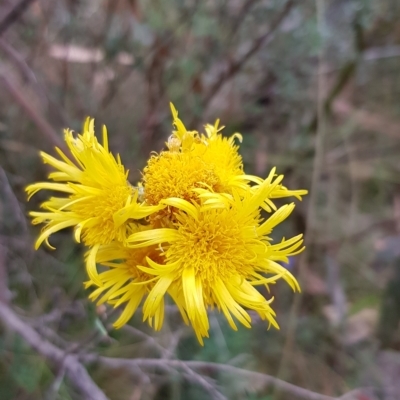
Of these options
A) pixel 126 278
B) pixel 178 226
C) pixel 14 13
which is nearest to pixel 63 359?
pixel 126 278

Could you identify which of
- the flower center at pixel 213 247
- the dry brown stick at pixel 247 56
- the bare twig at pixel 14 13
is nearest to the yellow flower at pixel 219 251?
the flower center at pixel 213 247

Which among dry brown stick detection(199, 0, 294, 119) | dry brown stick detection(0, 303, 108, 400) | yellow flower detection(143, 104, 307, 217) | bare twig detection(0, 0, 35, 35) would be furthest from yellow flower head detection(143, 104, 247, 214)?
dry brown stick detection(199, 0, 294, 119)

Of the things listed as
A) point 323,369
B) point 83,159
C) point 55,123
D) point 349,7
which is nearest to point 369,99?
Answer: point 349,7

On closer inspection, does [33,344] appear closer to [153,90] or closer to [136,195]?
[136,195]

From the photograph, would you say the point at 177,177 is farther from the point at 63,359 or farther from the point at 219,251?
the point at 63,359

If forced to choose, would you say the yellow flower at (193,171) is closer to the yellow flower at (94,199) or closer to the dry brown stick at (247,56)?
the yellow flower at (94,199)

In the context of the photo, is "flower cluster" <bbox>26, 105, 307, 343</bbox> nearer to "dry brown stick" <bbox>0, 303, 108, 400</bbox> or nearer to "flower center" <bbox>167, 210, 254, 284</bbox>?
"flower center" <bbox>167, 210, 254, 284</bbox>
